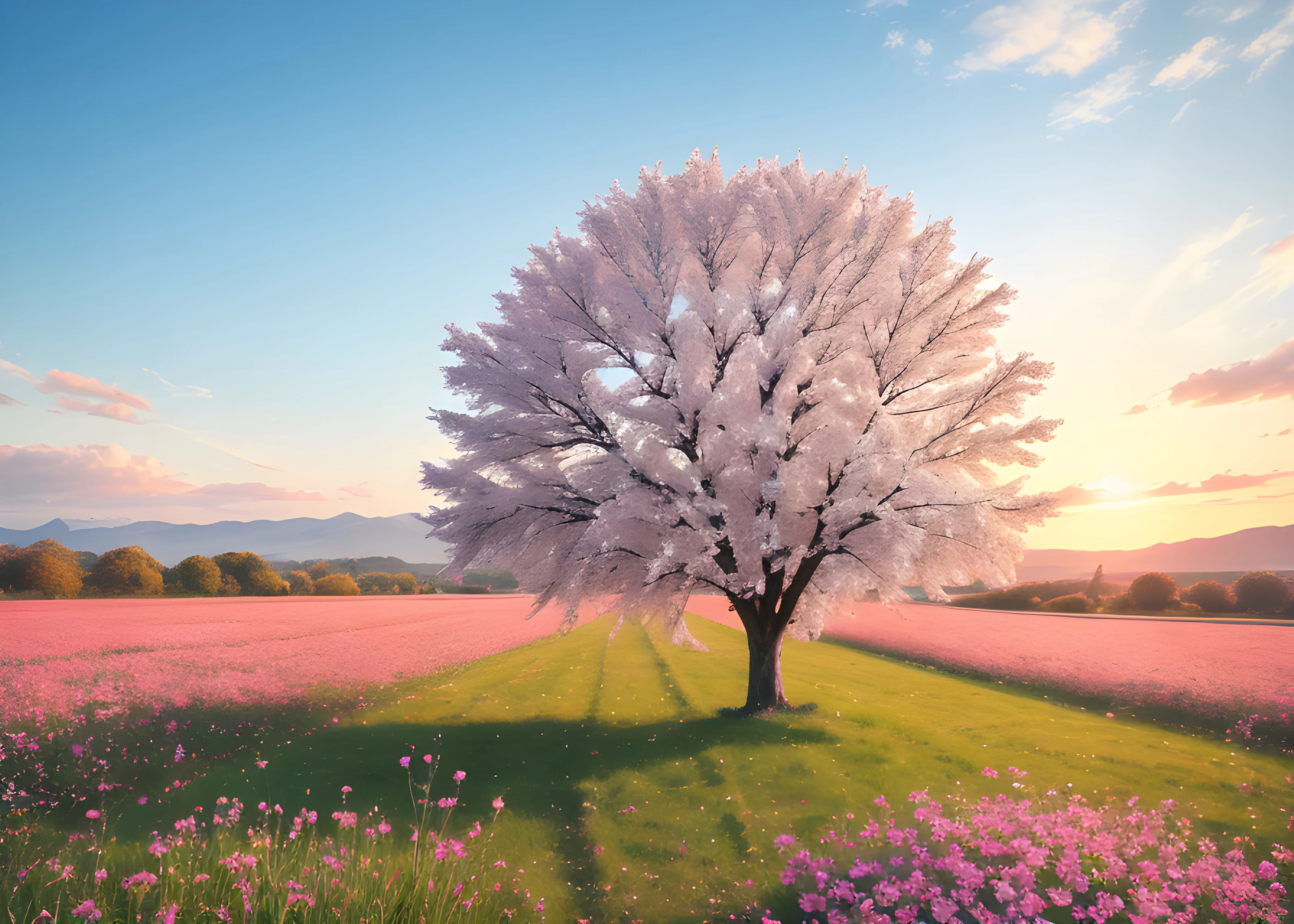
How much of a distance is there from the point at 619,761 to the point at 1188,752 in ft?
35.8

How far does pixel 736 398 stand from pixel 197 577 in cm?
5140

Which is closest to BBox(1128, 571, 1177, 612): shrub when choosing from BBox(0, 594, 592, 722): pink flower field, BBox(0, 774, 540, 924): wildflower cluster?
BBox(0, 594, 592, 722): pink flower field

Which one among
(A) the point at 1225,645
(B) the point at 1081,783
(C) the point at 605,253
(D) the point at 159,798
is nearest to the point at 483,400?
(C) the point at 605,253

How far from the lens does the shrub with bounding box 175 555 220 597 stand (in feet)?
137

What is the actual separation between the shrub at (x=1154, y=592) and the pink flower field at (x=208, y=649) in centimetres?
3051

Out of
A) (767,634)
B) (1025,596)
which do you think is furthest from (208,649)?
(1025,596)

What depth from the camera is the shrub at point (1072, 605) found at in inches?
1128

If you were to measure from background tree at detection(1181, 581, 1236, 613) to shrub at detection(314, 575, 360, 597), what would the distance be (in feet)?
202

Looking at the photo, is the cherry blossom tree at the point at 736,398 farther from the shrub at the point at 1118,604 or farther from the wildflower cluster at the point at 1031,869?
the shrub at the point at 1118,604

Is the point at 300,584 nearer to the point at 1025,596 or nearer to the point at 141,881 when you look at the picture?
the point at 141,881

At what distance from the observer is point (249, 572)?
45688mm

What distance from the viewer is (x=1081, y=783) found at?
8.48 metres

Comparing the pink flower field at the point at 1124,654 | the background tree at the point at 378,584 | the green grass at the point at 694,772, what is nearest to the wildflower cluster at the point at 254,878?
the green grass at the point at 694,772

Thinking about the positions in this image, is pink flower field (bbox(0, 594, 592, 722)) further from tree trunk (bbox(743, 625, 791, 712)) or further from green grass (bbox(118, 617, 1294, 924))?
tree trunk (bbox(743, 625, 791, 712))
